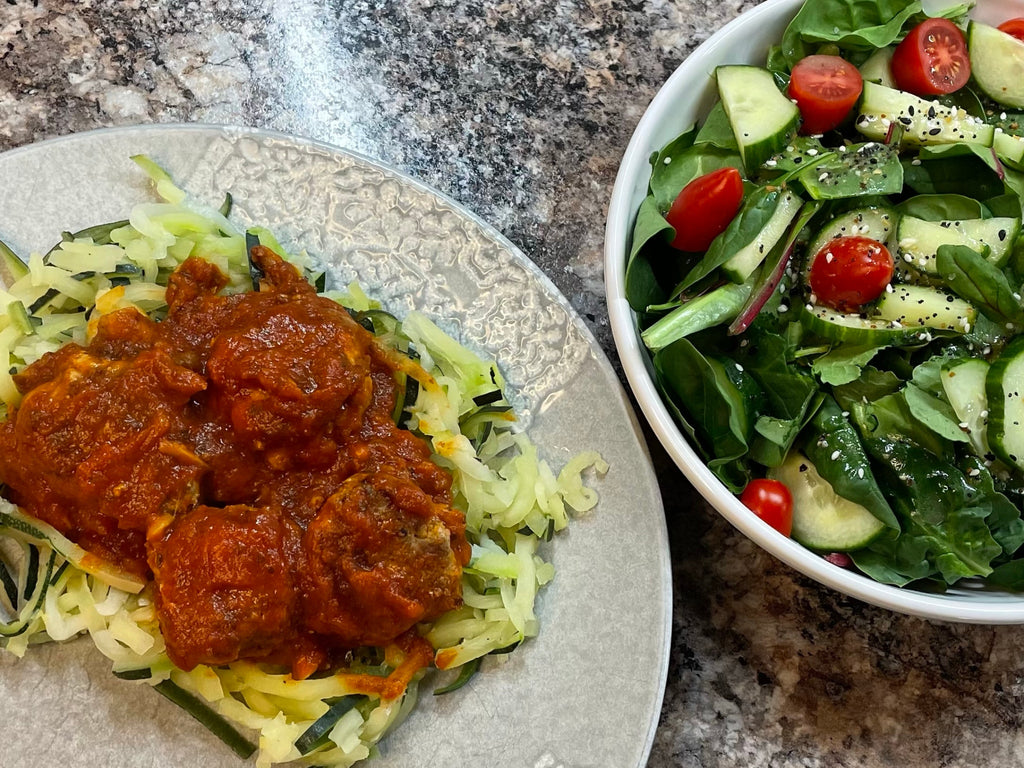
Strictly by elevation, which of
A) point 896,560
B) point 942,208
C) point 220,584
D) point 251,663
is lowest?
point 251,663

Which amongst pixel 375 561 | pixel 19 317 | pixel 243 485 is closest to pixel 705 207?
pixel 375 561

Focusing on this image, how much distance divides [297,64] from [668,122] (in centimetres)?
125

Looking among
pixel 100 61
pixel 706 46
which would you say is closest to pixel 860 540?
pixel 706 46

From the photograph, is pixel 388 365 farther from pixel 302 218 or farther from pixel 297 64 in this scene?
pixel 297 64

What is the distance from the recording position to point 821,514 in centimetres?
198

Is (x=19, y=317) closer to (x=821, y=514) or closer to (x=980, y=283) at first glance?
(x=821, y=514)

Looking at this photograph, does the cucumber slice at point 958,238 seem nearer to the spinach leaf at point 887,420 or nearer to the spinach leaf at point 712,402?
the spinach leaf at point 887,420

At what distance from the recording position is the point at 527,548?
2.13 meters

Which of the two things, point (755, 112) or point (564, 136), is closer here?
point (755, 112)

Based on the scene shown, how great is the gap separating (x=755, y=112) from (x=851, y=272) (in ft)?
1.58

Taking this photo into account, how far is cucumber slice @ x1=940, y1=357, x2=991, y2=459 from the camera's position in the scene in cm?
190

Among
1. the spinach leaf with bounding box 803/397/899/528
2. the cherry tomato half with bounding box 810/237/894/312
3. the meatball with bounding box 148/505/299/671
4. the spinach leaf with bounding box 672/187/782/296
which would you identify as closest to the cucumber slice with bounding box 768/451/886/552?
the spinach leaf with bounding box 803/397/899/528

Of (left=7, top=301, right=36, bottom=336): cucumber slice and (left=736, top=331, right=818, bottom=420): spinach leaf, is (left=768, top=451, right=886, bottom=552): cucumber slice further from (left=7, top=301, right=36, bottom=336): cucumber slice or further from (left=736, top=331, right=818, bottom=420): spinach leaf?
(left=7, top=301, right=36, bottom=336): cucumber slice

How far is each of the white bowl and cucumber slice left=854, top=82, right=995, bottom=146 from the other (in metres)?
0.33
